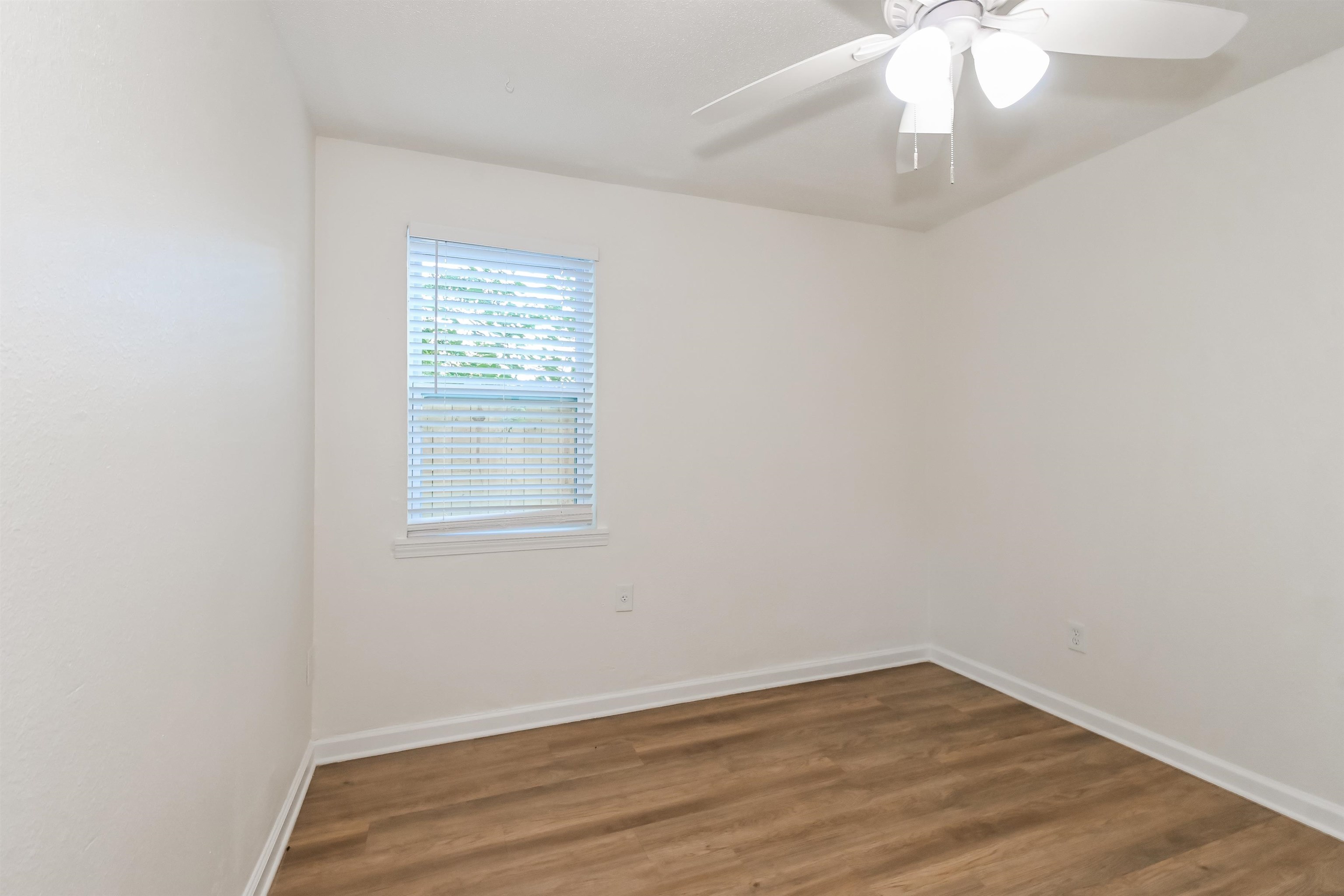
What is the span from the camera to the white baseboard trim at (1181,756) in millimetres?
2119

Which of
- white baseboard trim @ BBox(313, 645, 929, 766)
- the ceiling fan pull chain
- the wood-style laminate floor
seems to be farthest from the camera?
white baseboard trim @ BBox(313, 645, 929, 766)

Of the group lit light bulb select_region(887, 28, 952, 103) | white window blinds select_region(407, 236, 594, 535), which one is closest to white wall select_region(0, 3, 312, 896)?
white window blinds select_region(407, 236, 594, 535)

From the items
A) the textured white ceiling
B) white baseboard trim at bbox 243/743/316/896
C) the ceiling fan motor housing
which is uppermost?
the textured white ceiling

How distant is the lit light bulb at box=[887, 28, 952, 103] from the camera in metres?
1.35

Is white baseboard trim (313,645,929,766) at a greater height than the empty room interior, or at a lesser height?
lesser

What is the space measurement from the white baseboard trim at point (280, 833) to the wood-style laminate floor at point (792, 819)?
0.12ft

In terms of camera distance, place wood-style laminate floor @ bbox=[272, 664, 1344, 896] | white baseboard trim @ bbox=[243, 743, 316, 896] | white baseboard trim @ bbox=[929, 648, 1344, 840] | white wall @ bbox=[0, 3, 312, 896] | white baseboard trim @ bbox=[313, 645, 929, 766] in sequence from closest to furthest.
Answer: white wall @ bbox=[0, 3, 312, 896] → white baseboard trim @ bbox=[243, 743, 316, 896] → wood-style laminate floor @ bbox=[272, 664, 1344, 896] → white baseboard trim @ bbox=[929, 648, 1344, 840] → white baseboard trim @ bbox=[313, 645, 929, 766]

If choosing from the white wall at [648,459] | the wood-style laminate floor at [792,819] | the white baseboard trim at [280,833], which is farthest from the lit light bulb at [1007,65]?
the white baseboard trim at [280,833]

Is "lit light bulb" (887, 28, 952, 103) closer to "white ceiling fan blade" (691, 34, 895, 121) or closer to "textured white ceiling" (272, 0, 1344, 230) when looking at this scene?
"white ceiling fan blade" (691, 34, 895, 121)

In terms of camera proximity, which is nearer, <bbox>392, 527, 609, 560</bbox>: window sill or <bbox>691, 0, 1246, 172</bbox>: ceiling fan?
<bbox>691, 0, 1246, 172</bbox>: ceiling fan

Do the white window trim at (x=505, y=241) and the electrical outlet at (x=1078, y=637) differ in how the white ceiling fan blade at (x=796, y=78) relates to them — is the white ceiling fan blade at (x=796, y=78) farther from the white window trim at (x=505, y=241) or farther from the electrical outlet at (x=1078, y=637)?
the electrical outlet at (x=1078, y=637)

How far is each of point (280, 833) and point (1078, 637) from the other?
10.5 ft

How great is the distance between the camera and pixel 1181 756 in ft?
8.16

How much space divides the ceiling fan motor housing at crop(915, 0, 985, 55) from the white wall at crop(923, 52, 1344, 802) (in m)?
1.64
